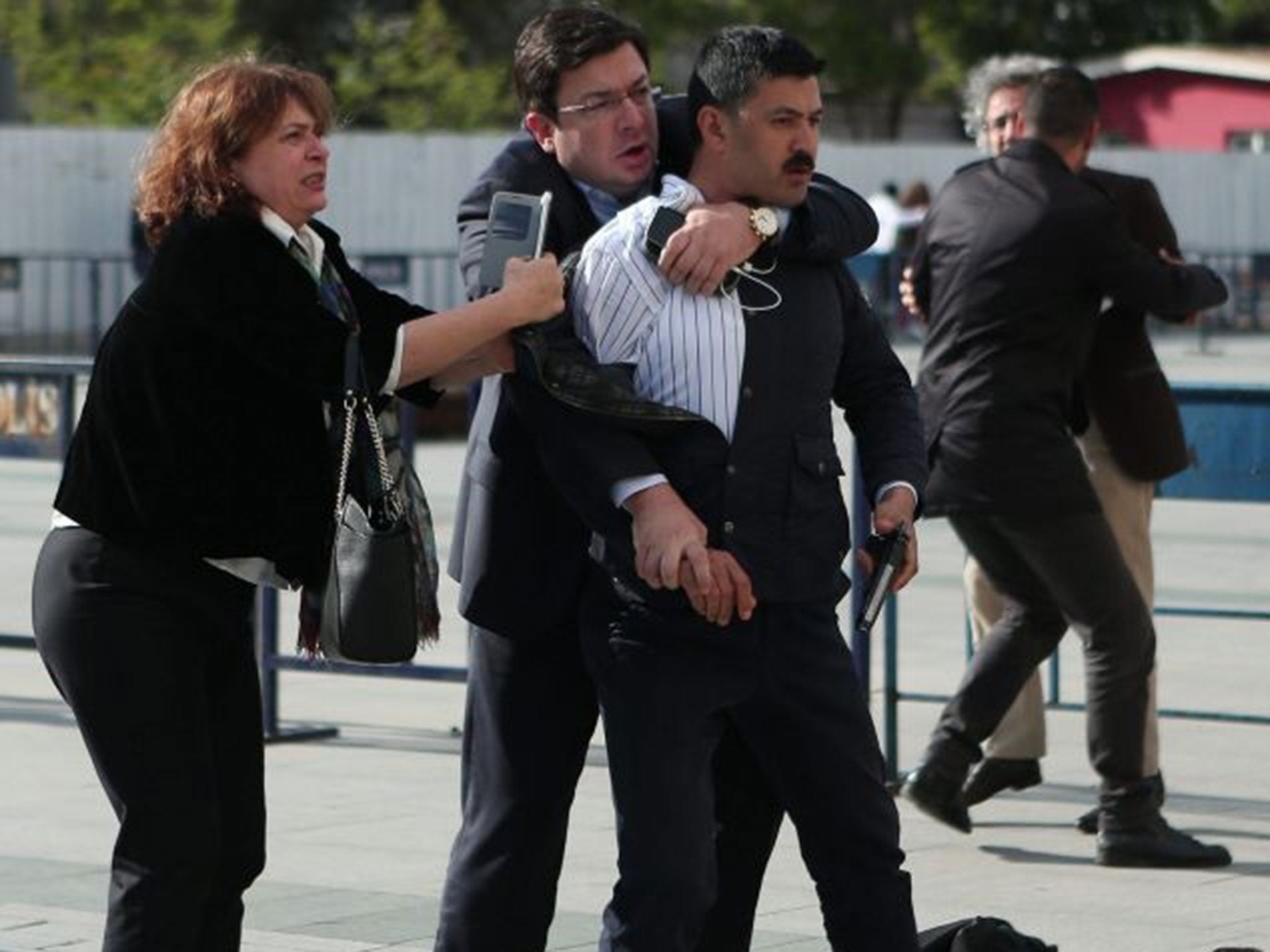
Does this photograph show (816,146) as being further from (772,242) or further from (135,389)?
(135,389)

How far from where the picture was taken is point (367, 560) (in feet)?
16.0

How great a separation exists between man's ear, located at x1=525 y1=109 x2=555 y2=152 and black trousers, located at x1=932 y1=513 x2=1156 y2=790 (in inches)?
92.2

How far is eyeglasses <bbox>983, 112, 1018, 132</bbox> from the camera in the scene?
7.70 metres

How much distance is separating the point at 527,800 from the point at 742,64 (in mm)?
1213

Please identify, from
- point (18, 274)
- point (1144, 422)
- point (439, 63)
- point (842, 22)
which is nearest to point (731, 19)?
point (842, 22)

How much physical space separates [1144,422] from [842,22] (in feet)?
172

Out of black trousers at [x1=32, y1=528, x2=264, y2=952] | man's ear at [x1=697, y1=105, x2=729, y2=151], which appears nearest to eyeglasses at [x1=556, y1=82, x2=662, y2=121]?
man's ear at [x1=697, y1=105, x2=729, y2=151]

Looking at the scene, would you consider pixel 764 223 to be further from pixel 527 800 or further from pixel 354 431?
pixel 527 800

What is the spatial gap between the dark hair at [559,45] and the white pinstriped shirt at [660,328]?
0.28m

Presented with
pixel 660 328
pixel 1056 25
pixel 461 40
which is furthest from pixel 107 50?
pixel 660 328

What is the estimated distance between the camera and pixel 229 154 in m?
4.93

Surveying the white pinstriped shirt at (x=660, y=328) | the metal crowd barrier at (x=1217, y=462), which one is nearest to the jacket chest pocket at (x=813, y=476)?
the white pinstriped shirt at (x=660, y=328)

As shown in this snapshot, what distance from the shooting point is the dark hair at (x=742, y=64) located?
4.82 metres

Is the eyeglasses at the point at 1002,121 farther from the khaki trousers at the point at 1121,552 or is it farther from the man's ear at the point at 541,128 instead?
the man's ear at the point at 541,128
